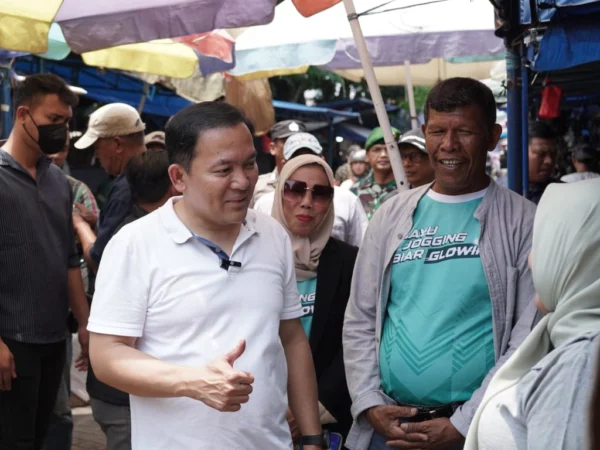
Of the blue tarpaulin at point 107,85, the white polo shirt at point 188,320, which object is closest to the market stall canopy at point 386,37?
the blue tarpaulin at point 107,85

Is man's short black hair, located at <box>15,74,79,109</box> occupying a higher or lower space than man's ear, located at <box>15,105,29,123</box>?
higher

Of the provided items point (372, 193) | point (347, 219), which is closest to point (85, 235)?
point (347, 219)

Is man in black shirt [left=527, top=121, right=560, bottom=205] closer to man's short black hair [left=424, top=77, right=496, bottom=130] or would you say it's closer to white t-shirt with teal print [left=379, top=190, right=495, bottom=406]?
man's short black hair [left=424, top=77, right=496, bottom=130]

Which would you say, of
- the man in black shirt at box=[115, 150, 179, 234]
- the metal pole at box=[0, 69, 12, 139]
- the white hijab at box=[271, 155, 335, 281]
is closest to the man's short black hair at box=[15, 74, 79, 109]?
the man in black shirt at box=[115, 150, 179, 234]

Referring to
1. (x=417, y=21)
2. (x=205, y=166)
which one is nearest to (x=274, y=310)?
(x=205, y=166)

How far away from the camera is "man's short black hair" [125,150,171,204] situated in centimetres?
455

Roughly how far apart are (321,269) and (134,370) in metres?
1.51

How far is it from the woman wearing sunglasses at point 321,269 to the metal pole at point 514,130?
6.81 feet

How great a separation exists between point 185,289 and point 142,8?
3.07 m

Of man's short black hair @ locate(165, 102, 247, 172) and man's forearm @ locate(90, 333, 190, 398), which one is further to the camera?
man's short black hair @ locate(165, 102, 247, 172)

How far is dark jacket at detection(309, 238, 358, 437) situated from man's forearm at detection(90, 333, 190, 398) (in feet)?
4.33

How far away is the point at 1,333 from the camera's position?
4.50 meters

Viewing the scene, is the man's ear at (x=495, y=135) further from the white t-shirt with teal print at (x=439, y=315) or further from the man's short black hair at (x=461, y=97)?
the white t-shirt with teal print at (x=439, y=315)

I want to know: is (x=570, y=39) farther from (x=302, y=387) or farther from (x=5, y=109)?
(x=5, y=109)
